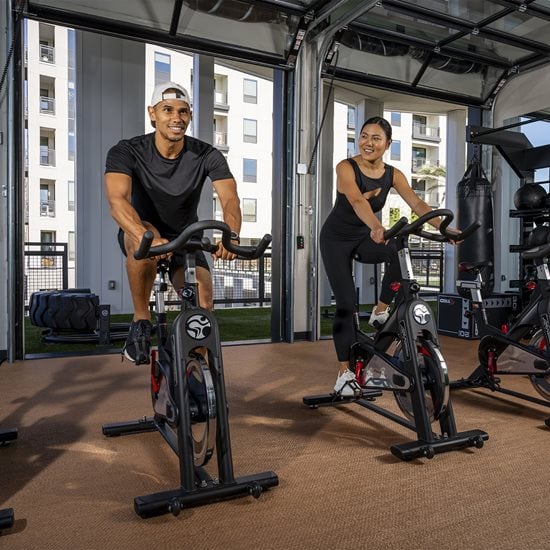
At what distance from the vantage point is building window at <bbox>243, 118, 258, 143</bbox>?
19.9 m

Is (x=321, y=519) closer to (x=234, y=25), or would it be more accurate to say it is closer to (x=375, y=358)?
(x=375, y=358)

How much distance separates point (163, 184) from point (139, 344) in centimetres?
72

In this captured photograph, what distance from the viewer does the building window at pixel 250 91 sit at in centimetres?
1962

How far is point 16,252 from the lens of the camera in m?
4.23

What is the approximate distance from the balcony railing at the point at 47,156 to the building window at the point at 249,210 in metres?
6.55

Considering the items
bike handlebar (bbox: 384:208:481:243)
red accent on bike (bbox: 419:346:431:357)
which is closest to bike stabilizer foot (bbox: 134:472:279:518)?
red accent on bike (bbox: 419:346:431:357)

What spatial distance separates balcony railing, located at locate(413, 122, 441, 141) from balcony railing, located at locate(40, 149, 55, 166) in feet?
53.5

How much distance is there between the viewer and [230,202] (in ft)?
7.70

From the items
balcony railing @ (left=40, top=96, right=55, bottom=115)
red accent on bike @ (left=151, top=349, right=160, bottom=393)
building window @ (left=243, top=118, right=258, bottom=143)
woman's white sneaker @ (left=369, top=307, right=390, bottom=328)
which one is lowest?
red accent on bike @ (left=151, top=349, right=160, bottom=393)

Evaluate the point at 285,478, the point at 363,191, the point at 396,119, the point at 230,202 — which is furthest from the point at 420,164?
the point at 285,478

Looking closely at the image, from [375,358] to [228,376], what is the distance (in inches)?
60.0

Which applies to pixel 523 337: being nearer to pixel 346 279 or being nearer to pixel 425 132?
pixel 346 279

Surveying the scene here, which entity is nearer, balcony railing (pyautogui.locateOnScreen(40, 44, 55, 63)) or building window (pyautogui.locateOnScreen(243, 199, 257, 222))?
balcony railing (pyautogui.locateOnScreen(40, 44, 55, 63))

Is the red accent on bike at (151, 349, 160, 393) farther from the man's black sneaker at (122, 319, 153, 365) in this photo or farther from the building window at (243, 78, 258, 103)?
the building window at (243, 78, 258, 103)
